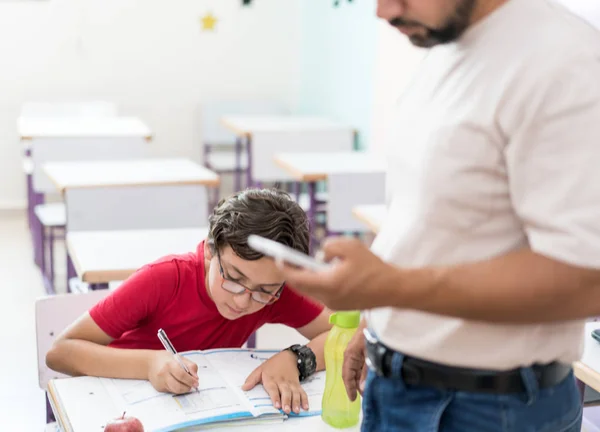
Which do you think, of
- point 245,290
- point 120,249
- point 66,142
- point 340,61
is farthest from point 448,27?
point 340,61

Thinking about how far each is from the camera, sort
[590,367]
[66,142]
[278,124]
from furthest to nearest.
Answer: [278,124] < [66,142] < [590,367]

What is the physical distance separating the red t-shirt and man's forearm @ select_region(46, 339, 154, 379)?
0.24 ft

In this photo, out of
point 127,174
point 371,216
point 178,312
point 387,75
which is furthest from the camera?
point 387,75

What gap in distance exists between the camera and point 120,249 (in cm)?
245

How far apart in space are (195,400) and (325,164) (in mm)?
2689

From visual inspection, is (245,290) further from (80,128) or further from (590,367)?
(80,128)

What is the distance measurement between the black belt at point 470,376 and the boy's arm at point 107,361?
556 mm

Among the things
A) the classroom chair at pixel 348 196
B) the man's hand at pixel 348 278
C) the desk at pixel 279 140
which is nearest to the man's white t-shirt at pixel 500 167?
the man's hand at pixel 348 278

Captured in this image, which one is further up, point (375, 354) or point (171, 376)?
point (375, 354)

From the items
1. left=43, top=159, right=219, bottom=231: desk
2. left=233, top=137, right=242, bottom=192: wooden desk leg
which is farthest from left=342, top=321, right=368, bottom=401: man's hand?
left=233, top=137, right=242, bottom=192: wooden desk leg

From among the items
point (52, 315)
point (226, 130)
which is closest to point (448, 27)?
point (52, 315)

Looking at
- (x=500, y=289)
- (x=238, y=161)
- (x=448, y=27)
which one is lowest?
(x=238, y=161)

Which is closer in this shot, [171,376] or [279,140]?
[171,376]

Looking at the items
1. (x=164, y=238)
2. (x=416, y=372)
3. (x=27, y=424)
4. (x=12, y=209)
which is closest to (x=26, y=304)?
(x=27, y=424)
